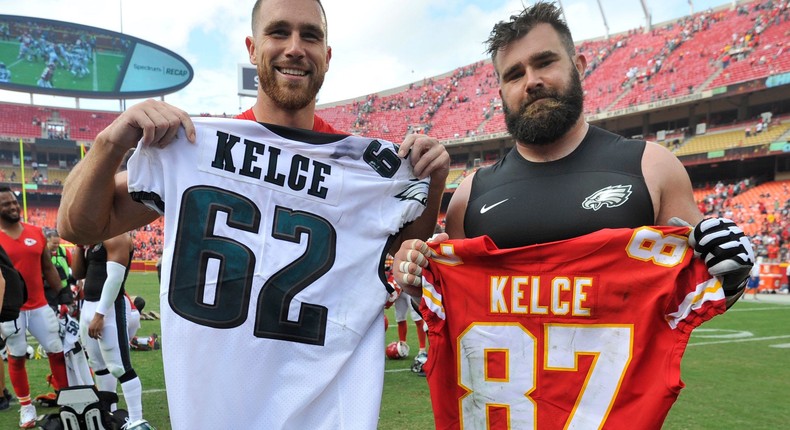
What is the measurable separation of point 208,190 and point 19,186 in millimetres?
48370

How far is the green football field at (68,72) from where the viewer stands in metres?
42.2

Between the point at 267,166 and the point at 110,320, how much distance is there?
3599 millimetres

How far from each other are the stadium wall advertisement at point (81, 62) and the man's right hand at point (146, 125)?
159 feet

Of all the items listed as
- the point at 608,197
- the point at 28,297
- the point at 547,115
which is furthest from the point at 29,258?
the point at 608,197

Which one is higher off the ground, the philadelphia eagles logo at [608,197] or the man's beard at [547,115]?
the man's beard at [547,115]

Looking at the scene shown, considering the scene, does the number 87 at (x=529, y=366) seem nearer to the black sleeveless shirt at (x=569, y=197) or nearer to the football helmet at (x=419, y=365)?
the black sleeveless shirt at (x=569, y=197)

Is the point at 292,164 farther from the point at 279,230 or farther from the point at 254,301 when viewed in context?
the point at 254,301

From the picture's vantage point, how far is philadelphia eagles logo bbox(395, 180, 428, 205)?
7.31ft

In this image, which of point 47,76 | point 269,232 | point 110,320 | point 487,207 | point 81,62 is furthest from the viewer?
point 81,62

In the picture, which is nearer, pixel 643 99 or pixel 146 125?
pixel 146 125

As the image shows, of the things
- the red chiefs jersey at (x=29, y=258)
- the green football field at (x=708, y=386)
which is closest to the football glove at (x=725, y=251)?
the green football field at (x=708, y=386)

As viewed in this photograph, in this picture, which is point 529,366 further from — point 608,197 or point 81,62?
point 81,62

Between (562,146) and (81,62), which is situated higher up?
(81,62)

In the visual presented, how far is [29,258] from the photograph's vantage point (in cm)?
562
